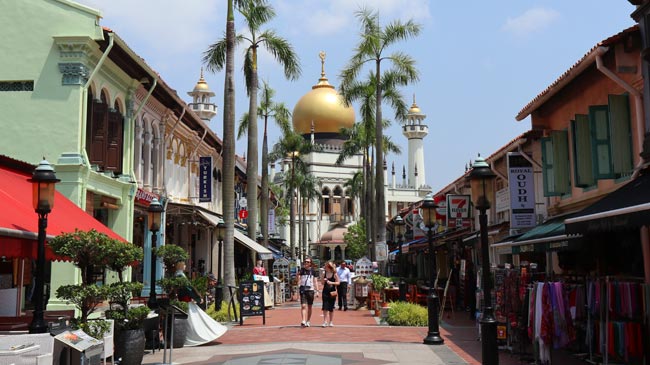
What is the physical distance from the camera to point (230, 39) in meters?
22.2

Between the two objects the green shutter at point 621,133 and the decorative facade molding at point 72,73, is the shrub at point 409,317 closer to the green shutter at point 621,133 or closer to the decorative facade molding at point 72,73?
the green shutter at point 621,133

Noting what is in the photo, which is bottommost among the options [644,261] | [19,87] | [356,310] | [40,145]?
[356,310]

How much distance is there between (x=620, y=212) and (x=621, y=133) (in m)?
4.22

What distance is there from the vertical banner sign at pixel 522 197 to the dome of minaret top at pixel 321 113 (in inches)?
2653

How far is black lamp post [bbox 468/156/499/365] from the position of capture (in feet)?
32.9

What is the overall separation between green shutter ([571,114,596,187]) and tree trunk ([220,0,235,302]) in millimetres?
11046

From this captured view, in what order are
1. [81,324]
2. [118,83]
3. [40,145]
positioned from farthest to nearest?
[118,83] < [40,145] < [81,324]

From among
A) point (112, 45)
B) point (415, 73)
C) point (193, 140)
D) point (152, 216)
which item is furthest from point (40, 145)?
point (415, 73)

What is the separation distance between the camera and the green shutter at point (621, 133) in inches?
503

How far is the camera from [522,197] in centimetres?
1809

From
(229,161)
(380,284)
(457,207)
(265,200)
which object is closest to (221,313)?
(229,161)

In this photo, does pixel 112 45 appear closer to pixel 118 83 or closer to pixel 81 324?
pixel 118 83

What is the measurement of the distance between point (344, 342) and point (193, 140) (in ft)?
58.7

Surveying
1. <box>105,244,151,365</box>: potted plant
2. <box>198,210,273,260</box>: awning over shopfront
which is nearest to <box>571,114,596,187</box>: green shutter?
<box>105,244,151,365</box>: potted plant
